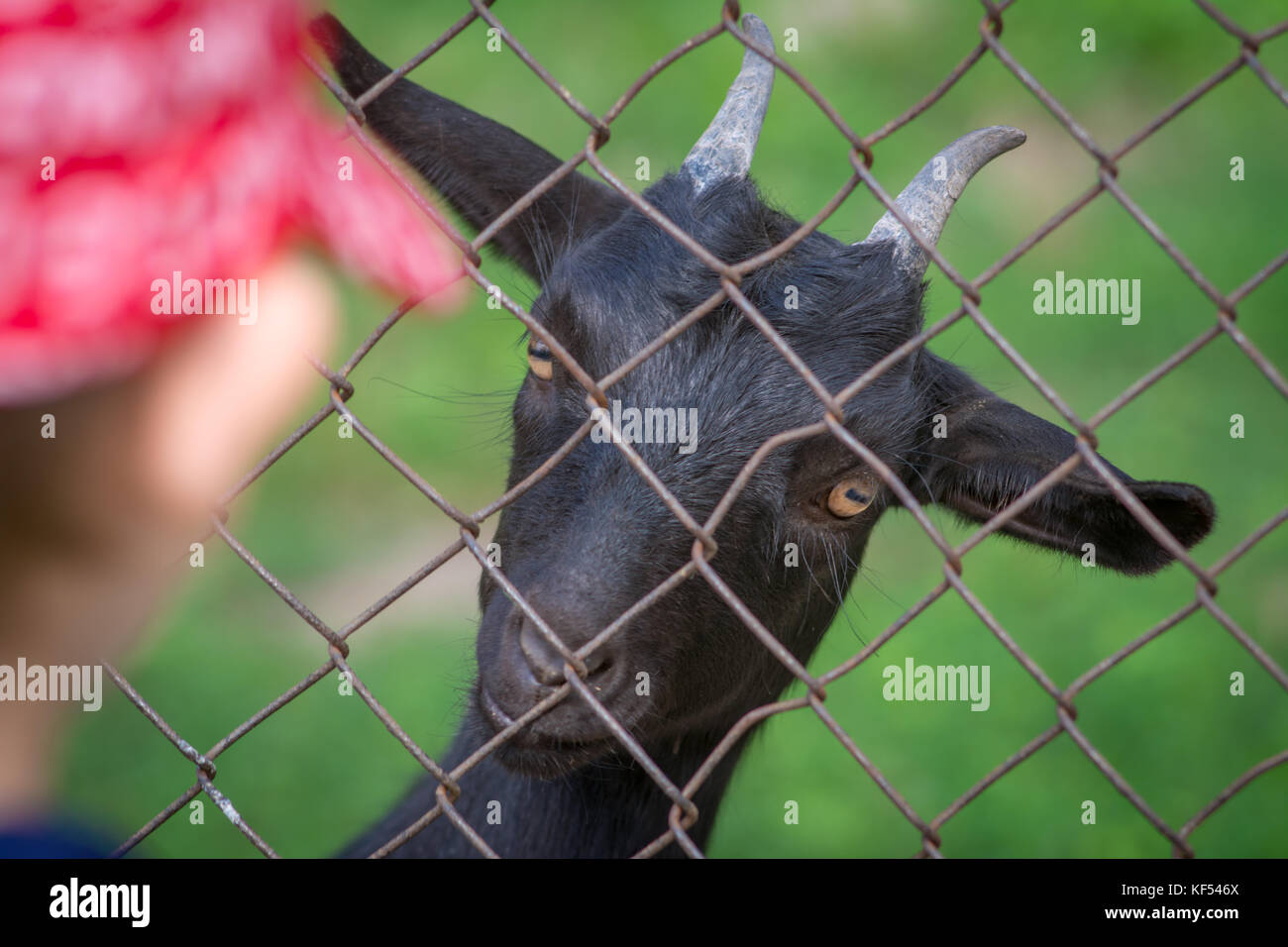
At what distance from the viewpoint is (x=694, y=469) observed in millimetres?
2639

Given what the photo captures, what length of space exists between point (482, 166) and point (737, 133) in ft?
2.35

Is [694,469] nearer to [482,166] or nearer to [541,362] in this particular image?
[541,362]

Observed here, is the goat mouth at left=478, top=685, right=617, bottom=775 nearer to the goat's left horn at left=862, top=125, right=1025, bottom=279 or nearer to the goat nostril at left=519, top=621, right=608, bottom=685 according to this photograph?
the goat nostril at left=519, top=621, right=608, bottom=685

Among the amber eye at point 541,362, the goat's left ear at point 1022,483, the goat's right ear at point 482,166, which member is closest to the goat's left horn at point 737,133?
the goat's right ear at point 482,166

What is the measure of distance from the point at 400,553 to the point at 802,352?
4673 mm

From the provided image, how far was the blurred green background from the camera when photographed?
5.61m

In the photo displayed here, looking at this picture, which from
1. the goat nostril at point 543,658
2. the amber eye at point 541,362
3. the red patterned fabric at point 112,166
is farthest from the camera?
the amber eye at point 541,362

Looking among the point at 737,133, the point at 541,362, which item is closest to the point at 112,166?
the point at 541,362

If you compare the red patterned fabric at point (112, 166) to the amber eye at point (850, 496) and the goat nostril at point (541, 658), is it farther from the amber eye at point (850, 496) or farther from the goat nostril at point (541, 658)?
the amber eye at point (850, 496)

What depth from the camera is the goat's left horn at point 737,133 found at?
2957 millimetres

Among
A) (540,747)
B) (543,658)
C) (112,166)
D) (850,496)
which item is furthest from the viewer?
(850,496)

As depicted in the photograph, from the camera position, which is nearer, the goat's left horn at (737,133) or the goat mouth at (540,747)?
the goat mouth at (540,747)

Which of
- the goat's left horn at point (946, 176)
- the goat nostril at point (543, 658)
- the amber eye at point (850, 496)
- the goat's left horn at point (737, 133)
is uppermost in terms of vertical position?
the goat's left horn at point (737, 133)

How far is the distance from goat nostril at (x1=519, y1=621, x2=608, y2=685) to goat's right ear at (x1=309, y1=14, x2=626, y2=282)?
3.90ft
